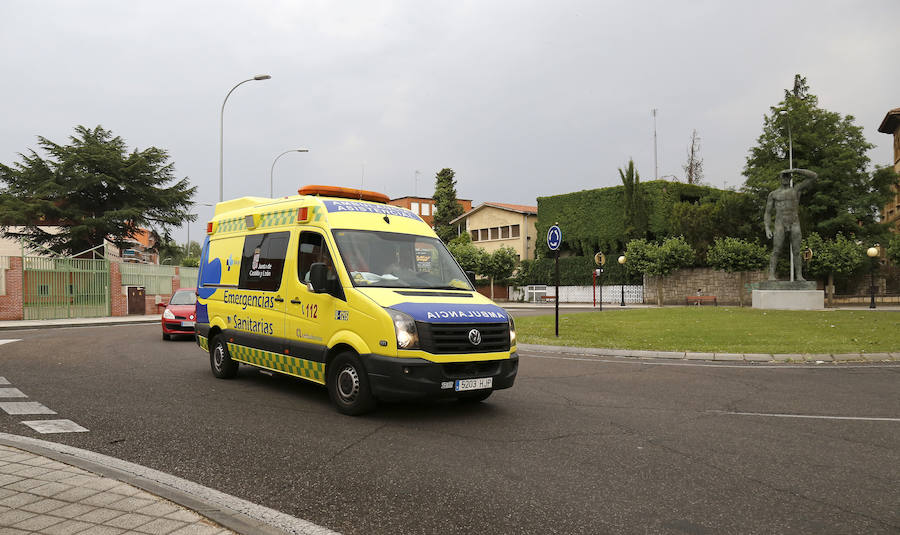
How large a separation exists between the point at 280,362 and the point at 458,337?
2.72 metres

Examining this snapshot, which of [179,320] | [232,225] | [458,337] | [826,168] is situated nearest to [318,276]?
[458,337]

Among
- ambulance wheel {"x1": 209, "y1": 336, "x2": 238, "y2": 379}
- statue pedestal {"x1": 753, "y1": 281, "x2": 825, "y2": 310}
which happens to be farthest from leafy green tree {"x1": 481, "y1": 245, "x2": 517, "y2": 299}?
ambulance wheel {"x1": 209, "y1": 336, "x2": 238, "y2": 379}

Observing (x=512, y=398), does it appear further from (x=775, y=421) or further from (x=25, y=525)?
(x=25, y=525)

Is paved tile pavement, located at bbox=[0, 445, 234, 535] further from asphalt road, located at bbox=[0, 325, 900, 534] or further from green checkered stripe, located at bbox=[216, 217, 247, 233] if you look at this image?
green checkered stripe, located at bbox=[216, 217, 247, 233]

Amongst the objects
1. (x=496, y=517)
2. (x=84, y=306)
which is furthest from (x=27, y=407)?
(x=84, y=306)

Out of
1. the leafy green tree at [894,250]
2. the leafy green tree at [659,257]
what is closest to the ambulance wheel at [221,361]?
the leafy green tree at [659,257]

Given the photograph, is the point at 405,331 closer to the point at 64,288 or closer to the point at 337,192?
the point at 337,192

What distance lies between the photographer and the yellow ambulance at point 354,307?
6.05m

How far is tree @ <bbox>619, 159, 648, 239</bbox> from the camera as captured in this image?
47.6m

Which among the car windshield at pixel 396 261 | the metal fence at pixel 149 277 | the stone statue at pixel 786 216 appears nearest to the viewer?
the car windshield at pixel 396 261

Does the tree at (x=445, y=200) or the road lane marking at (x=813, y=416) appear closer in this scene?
the road lane marking at (x=813, y=416)

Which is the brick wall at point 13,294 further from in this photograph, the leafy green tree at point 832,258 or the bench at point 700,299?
the leafy green tree at point 832,258

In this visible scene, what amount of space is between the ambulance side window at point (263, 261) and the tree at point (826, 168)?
40.5 metres

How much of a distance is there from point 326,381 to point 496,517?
3551 millimetres
